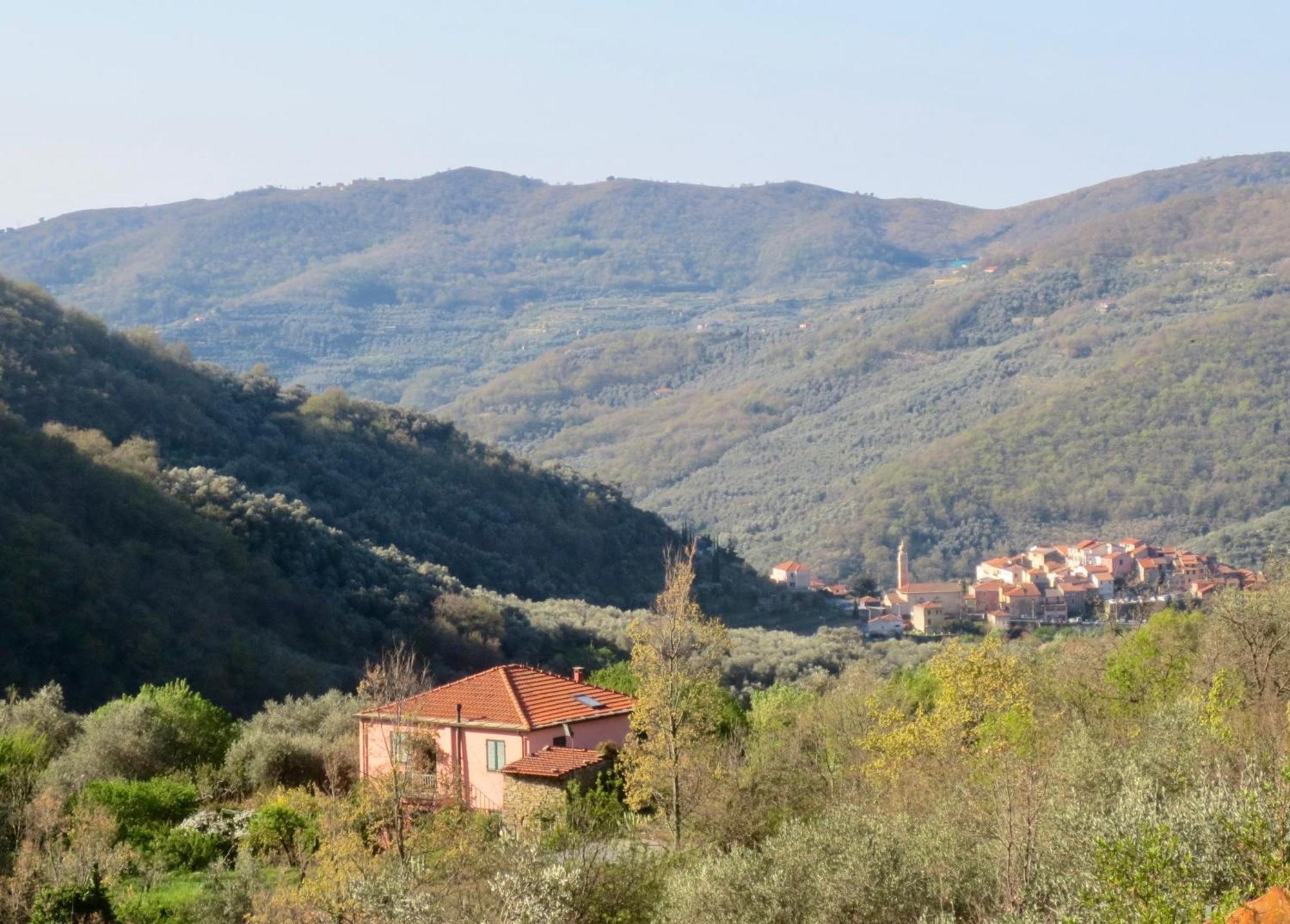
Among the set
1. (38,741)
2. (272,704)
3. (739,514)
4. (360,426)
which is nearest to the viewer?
(38,741)

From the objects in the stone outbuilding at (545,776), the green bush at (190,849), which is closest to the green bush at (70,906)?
the green bush at (190,849)

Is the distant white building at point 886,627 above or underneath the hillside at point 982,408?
underneath

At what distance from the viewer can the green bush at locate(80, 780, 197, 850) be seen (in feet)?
54.6

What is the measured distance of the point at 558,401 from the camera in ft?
586

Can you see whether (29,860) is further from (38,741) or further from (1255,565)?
(1255,565)

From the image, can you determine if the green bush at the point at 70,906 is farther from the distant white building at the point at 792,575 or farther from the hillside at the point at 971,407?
the distant white building at the point at 792,575

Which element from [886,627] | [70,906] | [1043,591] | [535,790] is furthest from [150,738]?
[1043,591]

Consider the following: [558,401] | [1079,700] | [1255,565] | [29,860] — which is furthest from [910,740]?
[558,401]

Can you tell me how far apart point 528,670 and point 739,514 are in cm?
9737

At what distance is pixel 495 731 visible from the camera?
20266mm

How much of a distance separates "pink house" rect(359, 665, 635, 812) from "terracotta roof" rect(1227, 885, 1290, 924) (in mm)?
10288

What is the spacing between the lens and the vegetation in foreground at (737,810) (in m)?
11.5

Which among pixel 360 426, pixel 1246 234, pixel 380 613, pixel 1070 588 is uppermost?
pixel 1246 234

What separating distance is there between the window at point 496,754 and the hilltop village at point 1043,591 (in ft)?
131
